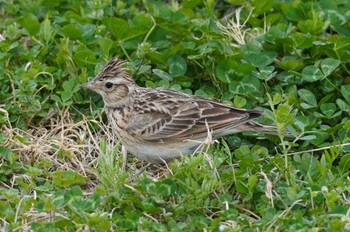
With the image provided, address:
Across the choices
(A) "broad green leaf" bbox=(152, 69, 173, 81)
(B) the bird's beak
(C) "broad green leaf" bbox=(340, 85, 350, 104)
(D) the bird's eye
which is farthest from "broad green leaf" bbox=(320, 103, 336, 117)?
(B) the bird's beak

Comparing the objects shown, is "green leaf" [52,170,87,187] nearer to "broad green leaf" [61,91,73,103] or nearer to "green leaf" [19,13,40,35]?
"broad green leaf" [61,91,73,103]

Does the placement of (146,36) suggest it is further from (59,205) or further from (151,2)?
(59,205)

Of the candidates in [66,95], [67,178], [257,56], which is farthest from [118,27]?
[67,178]

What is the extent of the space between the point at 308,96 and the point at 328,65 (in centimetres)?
40

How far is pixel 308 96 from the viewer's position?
9656mm

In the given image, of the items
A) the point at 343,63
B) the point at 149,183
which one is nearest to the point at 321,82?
the point at 343,63

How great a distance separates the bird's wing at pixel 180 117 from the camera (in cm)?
888

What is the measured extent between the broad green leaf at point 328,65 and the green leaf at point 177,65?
1.39 meters

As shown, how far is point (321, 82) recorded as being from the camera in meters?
9.87

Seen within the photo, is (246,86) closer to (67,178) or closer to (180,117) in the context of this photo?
(180,117)

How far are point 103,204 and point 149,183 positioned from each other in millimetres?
406

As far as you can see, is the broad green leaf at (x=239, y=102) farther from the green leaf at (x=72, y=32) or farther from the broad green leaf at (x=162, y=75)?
the green leaf at (x=72, y=32)

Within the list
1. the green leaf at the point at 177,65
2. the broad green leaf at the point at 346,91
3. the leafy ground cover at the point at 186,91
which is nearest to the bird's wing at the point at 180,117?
the leafy ground cover at the point at 186,91

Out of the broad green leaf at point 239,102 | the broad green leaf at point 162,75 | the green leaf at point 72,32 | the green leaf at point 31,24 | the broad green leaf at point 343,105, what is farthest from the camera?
the green leaf at point 31,24
